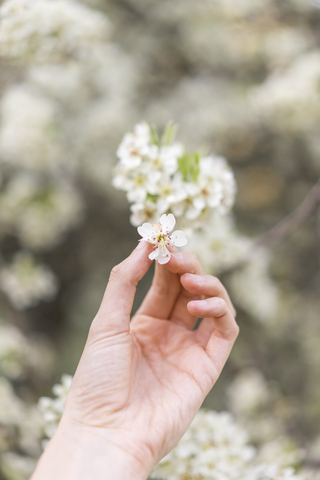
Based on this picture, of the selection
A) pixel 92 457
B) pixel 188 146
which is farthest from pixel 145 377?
pixel 188 146

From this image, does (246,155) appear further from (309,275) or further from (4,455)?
(4,455)

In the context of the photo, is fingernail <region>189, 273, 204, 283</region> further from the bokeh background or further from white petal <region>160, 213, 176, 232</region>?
the bokeh background

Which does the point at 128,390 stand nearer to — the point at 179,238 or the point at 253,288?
the point at 179,238

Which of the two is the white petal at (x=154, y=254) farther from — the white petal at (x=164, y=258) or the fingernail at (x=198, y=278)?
the fingernail at (x=198, y=278)

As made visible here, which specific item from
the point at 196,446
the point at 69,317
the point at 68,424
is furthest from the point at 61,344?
the point at 68,424

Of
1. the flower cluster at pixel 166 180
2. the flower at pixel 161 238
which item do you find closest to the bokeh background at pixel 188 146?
the flower cluster at pixel 166 180
